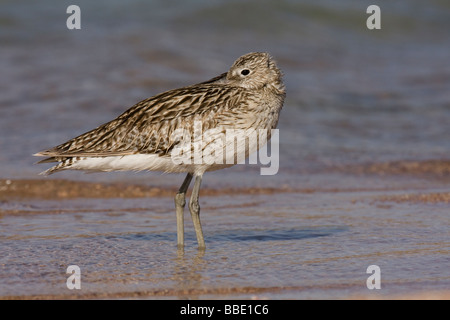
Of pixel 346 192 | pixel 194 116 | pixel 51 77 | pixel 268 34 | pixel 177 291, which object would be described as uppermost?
pixel 268 34

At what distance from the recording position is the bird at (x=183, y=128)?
762 cm

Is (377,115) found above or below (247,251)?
above

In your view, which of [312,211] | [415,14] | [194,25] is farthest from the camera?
[415,14]

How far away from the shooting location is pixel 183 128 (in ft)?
25.3

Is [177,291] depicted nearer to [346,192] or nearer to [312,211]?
[312,211]

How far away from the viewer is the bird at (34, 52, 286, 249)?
7.62 metres

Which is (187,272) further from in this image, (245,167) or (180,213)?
(245,167)

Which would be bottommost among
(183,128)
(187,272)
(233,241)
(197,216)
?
(187,272)

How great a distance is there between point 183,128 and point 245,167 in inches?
145

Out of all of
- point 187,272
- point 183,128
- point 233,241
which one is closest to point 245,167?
point 233,241

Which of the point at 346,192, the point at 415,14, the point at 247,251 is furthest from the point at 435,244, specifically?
the point at 415,14

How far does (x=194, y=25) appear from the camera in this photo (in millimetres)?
17797

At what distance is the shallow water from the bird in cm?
73

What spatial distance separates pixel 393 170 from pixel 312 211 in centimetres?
229
